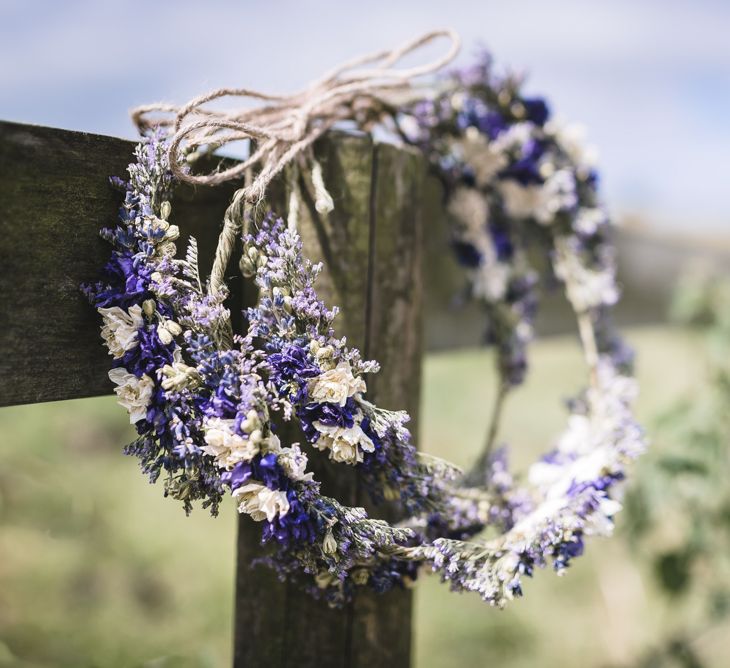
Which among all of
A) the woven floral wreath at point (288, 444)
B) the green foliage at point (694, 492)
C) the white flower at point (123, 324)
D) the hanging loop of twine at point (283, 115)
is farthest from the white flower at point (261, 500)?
the green foliage at point (694, 492)

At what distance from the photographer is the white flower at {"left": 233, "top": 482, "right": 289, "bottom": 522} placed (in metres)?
0.78

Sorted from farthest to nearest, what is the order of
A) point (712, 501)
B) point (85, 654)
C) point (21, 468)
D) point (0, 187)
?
point (21, 468) < point (712, 501) < point (85, 654) < point (0, 187)

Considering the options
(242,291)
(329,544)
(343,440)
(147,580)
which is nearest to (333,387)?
(343,440)

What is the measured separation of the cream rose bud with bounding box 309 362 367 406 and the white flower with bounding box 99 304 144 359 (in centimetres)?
23

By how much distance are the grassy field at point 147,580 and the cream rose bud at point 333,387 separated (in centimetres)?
151

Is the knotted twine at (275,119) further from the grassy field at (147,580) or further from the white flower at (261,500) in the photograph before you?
the grassy field at (147,580)

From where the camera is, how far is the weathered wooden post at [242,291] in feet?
2.59

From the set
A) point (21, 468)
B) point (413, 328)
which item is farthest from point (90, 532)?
point (413, 328)

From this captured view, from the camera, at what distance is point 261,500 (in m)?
0.78

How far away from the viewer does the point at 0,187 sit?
75 cm

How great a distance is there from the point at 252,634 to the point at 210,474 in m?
0.50

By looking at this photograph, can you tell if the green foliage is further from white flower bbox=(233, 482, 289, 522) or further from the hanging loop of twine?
white flower bbox=(233, 482, 289, 522)

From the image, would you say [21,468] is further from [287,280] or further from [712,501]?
[712,501]

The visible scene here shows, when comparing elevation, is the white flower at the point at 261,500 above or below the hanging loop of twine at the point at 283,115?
below
